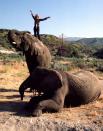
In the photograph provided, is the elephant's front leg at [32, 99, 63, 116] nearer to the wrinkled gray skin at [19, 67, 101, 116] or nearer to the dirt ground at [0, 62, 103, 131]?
the wrinkled gray skin at [19, 67, 101, 116]

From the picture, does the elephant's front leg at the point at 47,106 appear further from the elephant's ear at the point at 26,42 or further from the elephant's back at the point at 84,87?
the elephant's ear at the point at 26,42

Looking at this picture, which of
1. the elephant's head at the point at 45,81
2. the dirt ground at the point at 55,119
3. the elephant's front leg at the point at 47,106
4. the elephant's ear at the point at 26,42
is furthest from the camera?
the elephant's ear at the point at 26,42

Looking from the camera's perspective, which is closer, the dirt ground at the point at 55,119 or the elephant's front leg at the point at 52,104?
the dirt ground at the point at 55,119

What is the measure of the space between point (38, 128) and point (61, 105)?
1.26 meters

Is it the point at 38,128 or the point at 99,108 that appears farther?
the point at 99,108

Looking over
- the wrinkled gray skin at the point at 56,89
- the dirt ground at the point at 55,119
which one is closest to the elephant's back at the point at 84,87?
the wrinkled gray skin at the point at 56,89

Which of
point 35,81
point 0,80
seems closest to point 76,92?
point 35,81

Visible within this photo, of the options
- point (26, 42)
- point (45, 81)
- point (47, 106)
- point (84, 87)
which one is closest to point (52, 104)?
point (47, 106)

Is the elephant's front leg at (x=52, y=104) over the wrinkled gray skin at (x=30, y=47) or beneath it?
beneath

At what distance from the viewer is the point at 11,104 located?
10.4 metres

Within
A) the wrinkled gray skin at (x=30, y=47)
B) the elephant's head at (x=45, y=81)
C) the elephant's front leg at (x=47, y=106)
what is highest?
the wrinkled gray skin at (x=30, y=47)

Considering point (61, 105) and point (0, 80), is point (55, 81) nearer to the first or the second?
point (61, 105)

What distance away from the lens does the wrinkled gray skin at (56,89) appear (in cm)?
934

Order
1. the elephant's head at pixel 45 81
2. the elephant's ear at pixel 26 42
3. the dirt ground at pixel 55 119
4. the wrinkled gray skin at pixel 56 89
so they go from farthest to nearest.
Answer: the elephant's ear at pixel 26 42 < the elephant's head at pixel 45 81 < the wrinkled gray skin at pixel 56 89 < the dirt ground at pixel 55 119
